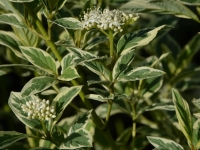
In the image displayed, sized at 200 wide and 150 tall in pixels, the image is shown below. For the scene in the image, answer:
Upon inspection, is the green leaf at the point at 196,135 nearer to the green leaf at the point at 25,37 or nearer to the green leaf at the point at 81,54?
the green leaf at the point at 81,54

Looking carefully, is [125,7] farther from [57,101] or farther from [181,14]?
[57,101]

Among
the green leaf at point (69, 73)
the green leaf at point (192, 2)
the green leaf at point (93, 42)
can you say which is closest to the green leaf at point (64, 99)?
the green leaf at point (69, 73)

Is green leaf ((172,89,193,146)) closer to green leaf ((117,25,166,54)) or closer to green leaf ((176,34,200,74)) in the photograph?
green leaf ((117,25,166,54))

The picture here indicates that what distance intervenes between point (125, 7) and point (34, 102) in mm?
442

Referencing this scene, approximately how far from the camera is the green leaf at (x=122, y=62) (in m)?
0.96

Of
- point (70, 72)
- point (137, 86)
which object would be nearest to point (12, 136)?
point (70, 72)

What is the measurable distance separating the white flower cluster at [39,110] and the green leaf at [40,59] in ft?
0.35

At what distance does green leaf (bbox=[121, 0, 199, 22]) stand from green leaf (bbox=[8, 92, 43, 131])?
422 mm

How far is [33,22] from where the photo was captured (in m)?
1.05

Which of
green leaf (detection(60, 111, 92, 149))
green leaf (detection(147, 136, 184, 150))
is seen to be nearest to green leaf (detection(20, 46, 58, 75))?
green leaf (detection(60, 111, 92, 149))

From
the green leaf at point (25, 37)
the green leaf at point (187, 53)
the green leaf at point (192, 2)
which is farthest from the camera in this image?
the green leaf at point (187, 53)

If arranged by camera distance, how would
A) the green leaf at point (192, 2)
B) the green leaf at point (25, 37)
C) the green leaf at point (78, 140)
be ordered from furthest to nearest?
the green leaf at point (25, 37)
the green leaf at point (192, 2)
the green leaf at point (78, 140)

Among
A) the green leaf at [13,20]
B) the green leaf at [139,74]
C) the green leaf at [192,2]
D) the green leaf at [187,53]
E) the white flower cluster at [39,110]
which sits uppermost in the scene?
the green leaf at [192,2]

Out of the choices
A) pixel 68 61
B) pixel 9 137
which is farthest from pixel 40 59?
pixel 9 137
